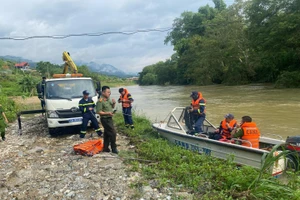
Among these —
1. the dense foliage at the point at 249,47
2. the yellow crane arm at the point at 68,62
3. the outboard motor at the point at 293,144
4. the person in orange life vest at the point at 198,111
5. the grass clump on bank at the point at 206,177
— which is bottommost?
the grass clump on bank at the point at 206,177

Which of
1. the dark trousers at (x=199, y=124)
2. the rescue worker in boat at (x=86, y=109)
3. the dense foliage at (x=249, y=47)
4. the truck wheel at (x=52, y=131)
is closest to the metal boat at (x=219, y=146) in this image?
the dark trousers at (x=199, y=124)

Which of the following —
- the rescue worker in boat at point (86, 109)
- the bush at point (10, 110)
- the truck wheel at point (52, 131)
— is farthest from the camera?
the bush at point (10, 110)

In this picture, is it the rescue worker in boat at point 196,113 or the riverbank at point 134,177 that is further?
the rescue worker in boat at point 196,113

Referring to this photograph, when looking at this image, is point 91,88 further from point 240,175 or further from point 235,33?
point 235,33

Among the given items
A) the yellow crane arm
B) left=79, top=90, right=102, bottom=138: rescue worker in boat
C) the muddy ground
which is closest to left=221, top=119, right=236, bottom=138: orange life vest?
the muddy ground

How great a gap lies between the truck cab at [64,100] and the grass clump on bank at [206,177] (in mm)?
2881

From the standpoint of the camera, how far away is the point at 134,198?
410 cm

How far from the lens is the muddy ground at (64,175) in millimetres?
4332

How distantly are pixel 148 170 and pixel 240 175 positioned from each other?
5.47 ft

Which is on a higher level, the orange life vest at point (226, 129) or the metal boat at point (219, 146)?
the orange life vest at point (226, 129)

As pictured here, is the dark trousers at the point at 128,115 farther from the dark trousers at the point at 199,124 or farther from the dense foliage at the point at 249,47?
the dense foliage at the point at 249,47

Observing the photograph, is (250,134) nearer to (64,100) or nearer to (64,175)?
(64,175)

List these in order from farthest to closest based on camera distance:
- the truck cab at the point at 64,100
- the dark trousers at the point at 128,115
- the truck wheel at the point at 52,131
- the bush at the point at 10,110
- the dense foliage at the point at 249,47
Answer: the dense foliage at the point at 249,47 → the bush at the point at 10,110 → the dark trousers at the point at 128,115 → the truck wheel at the point at 52,131 → the truck cab at the point at 64,100

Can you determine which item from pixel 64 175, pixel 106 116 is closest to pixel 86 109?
pixel 106 116
